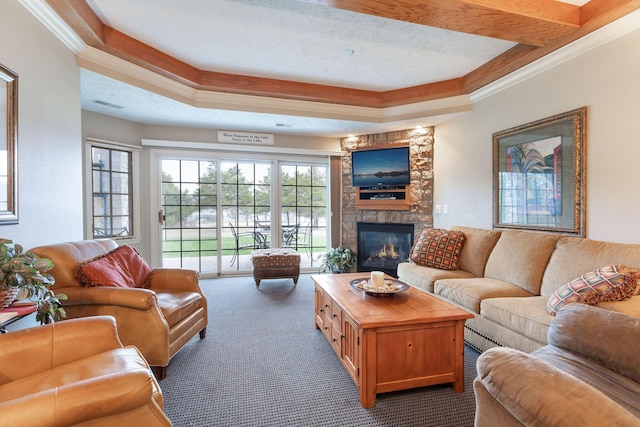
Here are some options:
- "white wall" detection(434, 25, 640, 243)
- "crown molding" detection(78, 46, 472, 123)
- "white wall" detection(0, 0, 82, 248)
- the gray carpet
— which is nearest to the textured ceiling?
"crown molding" detection(78, 46, 472, 123)

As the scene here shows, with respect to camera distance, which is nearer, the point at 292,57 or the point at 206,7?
the point at 206,7

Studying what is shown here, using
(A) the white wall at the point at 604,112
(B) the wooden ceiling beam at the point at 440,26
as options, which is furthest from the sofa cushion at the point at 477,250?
(B) the wooden ceiling beam at the point at 440,26

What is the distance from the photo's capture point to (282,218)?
5.38m

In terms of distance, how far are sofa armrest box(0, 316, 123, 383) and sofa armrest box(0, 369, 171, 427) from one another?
409mm

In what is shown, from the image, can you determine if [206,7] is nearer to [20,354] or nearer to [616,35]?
[20,354]

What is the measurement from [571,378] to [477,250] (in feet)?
7.93

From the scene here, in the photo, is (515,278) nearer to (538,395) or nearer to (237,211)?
(538,395)

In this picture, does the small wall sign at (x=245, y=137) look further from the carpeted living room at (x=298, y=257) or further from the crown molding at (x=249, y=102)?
the crown molding at (x=249, y=102)

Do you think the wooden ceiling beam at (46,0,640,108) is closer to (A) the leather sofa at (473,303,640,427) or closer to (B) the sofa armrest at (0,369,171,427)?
(A) the leather sofa at (473,303,640,427)

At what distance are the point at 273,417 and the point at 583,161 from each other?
3.11 m

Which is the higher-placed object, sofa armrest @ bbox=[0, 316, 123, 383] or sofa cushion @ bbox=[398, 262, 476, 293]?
sofa armrest @ bbox=[0, 316, 123, 383]

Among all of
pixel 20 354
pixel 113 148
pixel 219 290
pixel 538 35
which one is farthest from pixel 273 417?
pixel 113 148

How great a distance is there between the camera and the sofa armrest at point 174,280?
2.72m

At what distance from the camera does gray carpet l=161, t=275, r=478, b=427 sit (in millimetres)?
1741
